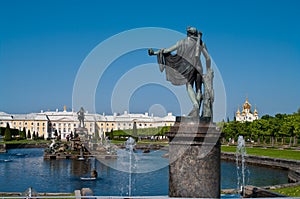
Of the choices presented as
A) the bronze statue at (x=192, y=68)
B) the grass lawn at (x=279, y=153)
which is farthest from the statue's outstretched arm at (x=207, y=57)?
the grass lawn at (x=279, y=153)

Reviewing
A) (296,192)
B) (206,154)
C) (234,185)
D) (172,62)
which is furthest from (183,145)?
(234,185)

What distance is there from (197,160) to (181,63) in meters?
1.91

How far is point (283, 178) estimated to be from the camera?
862 inches

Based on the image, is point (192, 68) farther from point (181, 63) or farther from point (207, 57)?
point (207, 57)

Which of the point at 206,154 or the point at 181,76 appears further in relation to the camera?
the point at 181,76

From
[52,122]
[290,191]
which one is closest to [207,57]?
[290,191]

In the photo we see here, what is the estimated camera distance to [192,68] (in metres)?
8.10

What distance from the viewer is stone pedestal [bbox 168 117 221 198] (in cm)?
761

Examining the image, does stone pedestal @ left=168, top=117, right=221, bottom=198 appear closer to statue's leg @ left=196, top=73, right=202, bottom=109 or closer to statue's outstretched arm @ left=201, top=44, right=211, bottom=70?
statue's leg @ left=196, top=73, right=202, bottom=109

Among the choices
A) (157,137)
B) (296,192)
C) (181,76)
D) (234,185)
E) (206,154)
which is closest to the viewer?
(206,154)

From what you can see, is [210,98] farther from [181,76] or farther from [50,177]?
[50,177]

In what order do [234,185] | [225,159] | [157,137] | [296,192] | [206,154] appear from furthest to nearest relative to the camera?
[157,137]
[225,159]
[234,185]
[296,192]
[206,154]

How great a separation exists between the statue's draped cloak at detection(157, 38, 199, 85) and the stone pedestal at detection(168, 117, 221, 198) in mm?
897

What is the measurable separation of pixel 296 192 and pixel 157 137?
73.2 meters
